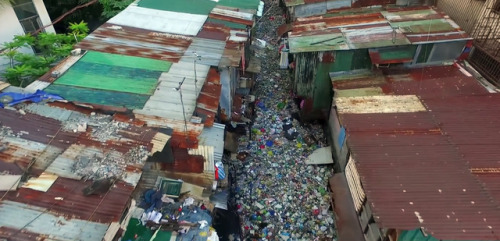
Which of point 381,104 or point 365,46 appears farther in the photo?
point 365,46

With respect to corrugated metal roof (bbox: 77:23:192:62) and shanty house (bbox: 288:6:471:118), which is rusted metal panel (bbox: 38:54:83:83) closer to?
corrugated metal roof (bbox: 77:23:192:62)

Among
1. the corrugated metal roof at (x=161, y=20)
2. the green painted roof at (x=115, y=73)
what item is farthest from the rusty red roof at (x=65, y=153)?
the corrugated metal roof at (x=161, y=20)

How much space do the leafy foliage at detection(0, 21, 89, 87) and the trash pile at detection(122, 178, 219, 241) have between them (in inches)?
215

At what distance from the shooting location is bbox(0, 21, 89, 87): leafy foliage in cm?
868

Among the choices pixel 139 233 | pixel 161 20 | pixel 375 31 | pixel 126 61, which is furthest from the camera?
pixel 161 20

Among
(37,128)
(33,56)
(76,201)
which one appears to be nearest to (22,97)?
(37,128)

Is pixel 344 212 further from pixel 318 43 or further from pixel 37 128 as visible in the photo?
pixel 37 128

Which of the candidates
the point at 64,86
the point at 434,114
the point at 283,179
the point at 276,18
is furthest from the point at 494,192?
the point at 276,18

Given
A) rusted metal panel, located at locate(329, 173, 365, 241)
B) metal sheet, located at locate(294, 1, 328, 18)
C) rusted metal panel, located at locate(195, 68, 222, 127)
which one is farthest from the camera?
metal sheet, located at locate(294, 1, 328, 18)

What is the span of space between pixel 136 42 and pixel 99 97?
293cm

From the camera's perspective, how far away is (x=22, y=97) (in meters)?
6.30

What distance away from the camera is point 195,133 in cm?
637

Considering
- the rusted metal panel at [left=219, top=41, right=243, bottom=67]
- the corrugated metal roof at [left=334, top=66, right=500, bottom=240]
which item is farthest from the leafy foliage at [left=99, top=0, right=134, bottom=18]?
the corrugated metal roof at [left=334, top=66, right=500, bottom=240]

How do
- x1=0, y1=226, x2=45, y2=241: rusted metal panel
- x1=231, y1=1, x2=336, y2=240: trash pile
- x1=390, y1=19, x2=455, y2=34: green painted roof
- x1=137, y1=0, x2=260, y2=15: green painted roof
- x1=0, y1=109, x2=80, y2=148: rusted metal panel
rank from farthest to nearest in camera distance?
x1=137, y1=0, x2=260, y2=15: green painted roof → x1=390, y1=19, x2=455, y2=34: green painted roof → x1=231, y1=1, x2=336, y2=240: trash pile → x1=0, y1=109, x2=80, y2=148: rusted metal panel → x1=0, y1=226, x2=45, y2=241: rusted metal panel
